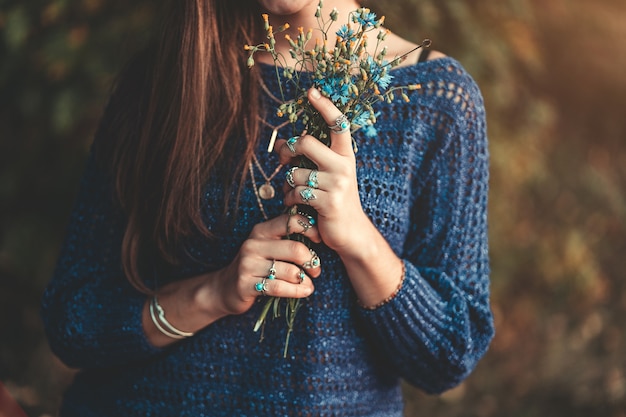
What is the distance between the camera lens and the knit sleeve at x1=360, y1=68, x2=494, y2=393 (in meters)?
1.61

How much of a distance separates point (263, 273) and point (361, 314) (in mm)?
275

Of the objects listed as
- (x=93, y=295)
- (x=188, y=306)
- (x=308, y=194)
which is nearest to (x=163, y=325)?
(x=188, y=306)

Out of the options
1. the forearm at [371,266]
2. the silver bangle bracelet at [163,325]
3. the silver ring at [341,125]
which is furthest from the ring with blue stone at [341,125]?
the silver bangle bracelet at [163,325]

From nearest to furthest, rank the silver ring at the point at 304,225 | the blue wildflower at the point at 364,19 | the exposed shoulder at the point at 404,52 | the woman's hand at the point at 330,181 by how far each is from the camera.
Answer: the blue wildflower at the point at 364,19 < the woman's hand at the point at 330,181 < the silver ring at the point at 304,225 < the exposed shoulder at the point at 404,52

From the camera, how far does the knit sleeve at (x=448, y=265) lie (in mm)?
1609

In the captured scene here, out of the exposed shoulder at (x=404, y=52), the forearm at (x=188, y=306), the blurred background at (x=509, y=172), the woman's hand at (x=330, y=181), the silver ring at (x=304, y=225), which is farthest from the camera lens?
the blurred background at (x=509, y=172)

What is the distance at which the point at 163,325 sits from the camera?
1.65 metres

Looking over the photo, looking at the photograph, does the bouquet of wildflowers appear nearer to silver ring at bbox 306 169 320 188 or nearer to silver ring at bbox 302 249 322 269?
silver ring at bbox 306 169 320 188

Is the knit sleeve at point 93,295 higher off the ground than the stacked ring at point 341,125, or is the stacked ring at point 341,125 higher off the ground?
the stacked ring at point 341,125

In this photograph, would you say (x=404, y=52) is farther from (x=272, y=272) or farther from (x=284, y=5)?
(x=272, y=272)

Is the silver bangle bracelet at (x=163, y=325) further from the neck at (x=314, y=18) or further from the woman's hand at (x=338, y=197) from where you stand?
the neck at (x=314, y=18)

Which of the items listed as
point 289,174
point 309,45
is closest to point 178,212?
point 289,174

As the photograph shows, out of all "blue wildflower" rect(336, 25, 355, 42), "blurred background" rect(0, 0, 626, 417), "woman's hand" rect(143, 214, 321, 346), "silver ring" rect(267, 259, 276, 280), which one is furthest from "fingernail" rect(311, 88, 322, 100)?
"blurred background" rect(0, 0, 626, 417)

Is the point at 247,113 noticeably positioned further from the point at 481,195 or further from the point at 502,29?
the point at 502,29
